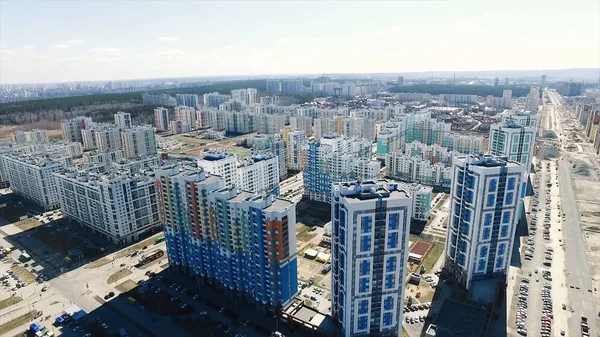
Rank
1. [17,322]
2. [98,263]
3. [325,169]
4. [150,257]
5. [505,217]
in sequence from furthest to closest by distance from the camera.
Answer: [325,169] < [150,257] < [98,263] < [505,217] < [17,322]

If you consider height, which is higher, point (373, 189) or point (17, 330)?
point (373, 189)

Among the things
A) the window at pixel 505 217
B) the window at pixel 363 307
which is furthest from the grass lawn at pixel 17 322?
the window at pixel 505 217

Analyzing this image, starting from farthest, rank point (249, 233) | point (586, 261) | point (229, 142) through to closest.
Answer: point (229, 142) → point (586, 261) → point (249, 233)

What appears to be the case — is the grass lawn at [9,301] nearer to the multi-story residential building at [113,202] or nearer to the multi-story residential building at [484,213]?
the multi-story residential building at [113,202]

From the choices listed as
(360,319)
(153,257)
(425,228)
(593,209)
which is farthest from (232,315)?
(593,209)

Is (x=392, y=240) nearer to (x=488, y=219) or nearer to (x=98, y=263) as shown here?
(x=488, y=219)

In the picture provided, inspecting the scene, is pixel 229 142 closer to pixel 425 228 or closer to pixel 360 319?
pixel 425 228

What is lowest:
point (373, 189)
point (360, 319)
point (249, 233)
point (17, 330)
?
point (17, 330)

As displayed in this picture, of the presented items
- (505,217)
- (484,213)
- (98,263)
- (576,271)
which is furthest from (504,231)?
(98,263)
